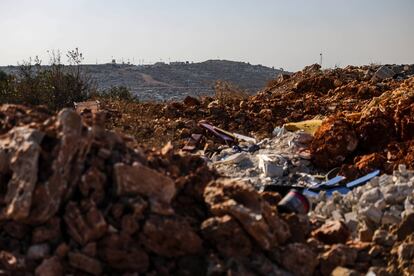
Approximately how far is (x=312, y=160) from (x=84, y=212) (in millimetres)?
4352

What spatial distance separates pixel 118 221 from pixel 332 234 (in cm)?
164

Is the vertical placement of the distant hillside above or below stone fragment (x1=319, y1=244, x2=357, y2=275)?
above

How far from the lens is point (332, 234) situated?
443 cm

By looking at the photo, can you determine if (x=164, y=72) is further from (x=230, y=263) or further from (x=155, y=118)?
(x=230, y=263)

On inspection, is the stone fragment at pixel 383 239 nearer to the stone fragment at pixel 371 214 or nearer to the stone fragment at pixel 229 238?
the stone fragment at pixel 371 214

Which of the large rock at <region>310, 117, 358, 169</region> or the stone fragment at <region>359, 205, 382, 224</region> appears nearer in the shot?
the stone fragment at <region>359, 205, 382, 224</region>

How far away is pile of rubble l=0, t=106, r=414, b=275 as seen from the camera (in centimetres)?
379

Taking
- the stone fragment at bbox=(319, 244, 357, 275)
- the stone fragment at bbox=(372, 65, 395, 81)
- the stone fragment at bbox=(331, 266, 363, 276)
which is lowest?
the stone fragment at bbox=(331, 266, 363, 276)

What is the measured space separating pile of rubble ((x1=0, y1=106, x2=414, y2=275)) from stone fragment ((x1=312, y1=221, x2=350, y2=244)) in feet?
0.48

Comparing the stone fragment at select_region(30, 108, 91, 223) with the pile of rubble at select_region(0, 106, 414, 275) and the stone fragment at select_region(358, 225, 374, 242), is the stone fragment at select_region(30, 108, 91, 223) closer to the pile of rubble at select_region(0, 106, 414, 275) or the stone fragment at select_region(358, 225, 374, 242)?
the pile of rubble at select_region(0, 106, 414, 275)

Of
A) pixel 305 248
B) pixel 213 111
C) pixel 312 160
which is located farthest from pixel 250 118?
pixel 305 248

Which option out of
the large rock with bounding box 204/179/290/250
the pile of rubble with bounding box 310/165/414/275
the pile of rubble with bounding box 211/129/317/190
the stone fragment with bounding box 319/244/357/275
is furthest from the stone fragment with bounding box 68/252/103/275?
the pile of rubble with bounding box 211/129/317/190

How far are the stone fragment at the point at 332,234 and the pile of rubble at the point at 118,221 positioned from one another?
15 cm

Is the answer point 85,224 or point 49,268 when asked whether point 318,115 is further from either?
point 49,268
